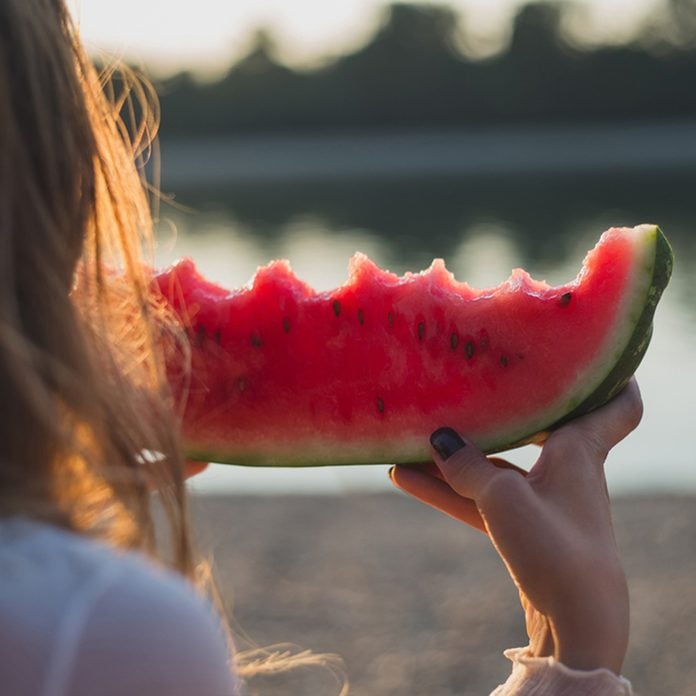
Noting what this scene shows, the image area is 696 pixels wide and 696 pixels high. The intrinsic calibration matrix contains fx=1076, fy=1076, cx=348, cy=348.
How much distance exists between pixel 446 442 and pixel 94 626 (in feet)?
3.25

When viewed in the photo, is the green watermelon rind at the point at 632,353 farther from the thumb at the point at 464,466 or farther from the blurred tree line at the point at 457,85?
the blurred tree line at the point at 457,85

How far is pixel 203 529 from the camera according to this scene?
681cm

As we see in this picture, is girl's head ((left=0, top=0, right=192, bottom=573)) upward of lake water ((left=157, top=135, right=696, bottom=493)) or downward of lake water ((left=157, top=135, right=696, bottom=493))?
upward

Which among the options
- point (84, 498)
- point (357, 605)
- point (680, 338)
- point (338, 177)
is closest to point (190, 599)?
point (84, 498)

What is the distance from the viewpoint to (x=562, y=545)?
52.7 inches

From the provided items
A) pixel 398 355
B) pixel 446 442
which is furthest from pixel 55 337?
pixel 398 355

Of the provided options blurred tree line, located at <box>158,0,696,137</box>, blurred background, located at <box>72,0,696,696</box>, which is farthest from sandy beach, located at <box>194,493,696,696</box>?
blurred tree line, located at <box>158,0,696,137</box>

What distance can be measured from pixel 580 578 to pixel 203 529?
5.69 m

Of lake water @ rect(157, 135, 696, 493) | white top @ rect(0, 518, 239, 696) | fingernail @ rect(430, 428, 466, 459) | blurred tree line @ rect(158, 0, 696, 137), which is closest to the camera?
white top @ rect(0, 518, 239, 696)

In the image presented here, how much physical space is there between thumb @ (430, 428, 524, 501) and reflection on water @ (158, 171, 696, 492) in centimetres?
68

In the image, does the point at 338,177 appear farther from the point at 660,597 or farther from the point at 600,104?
the point at 660,597

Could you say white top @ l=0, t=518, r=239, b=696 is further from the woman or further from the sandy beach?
the sandy beach

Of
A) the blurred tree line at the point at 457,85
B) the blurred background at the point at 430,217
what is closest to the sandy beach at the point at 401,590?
the blurred background at the point at 430,217

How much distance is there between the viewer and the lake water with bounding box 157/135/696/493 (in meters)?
9.40
